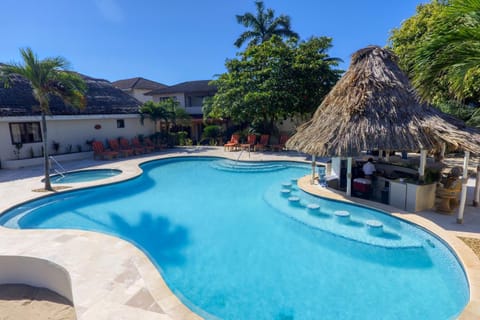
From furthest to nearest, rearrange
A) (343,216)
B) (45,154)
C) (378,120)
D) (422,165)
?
(45,154), (378,120), (343,216), (422,165)

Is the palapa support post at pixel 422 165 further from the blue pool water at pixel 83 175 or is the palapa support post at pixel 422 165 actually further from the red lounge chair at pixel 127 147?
the red lounge chair at pixel 127 147

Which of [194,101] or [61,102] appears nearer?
[61,102]

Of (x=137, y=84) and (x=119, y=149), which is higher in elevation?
(x=137, y=84)

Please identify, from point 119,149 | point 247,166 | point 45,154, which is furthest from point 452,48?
point 119,149

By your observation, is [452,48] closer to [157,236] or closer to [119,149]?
[157,236]

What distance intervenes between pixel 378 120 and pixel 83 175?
1419 cm

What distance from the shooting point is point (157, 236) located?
7.43 meters

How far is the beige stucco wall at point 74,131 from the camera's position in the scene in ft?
51.0

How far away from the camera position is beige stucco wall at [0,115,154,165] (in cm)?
1554

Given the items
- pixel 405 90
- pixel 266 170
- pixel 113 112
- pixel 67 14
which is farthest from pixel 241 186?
pixel 113 112

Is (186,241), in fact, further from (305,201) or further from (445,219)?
(445,219)

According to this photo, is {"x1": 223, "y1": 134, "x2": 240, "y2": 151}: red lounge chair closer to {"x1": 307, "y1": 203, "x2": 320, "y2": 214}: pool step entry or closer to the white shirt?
the white shirt

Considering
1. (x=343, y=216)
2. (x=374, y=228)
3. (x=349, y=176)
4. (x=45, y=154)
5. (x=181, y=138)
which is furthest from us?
(x=181, y=138)

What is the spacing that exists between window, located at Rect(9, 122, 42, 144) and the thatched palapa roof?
56.1 feet
